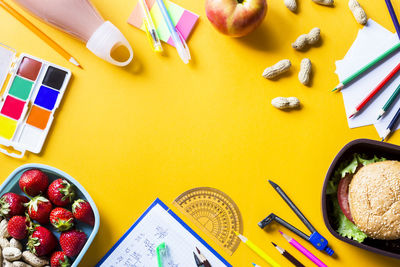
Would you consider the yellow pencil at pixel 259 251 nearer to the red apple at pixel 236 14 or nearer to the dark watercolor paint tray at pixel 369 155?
the dark watercolor paint tray at pixel 369 155

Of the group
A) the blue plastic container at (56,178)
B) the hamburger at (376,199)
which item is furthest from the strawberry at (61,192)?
the hamburger at (376,199)

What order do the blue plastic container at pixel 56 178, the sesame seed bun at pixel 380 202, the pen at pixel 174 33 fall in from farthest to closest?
the pen at pixel 174 33 < the blue plastic container at pixel 56 178 < the sesame seed bun at pixel 380 202

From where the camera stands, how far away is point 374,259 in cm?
108

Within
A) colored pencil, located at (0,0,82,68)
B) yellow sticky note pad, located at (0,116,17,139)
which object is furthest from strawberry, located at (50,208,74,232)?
colored pencil, located at (0,0,82,68)

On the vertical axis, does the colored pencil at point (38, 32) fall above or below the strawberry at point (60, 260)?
above

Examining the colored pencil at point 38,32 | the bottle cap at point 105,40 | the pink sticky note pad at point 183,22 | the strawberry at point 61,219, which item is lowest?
the strawberry at point 61,219

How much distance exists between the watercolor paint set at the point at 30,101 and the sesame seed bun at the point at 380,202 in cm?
87

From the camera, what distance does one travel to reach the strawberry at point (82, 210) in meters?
1.02

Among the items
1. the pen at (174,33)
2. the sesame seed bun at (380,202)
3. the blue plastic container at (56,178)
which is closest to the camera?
the sesame seed bun at (380,202)

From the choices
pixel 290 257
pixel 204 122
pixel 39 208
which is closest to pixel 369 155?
pixel 290 257

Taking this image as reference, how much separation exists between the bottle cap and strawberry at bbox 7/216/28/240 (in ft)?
1.65

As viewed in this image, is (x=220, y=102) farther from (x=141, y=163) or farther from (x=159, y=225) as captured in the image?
(x=159, y=225)

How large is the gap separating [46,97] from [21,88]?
0.26 ft

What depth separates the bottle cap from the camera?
1.08m
